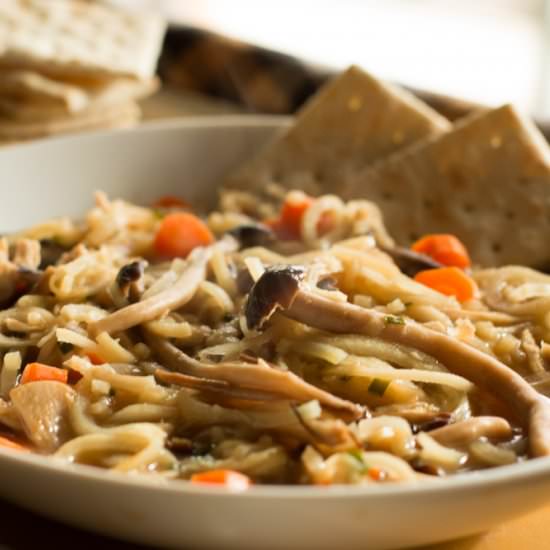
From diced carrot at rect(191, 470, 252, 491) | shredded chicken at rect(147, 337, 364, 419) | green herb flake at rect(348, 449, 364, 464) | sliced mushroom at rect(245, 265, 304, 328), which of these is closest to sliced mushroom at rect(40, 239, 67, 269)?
sliced mushroom at rect(245, 265, 304, 328)

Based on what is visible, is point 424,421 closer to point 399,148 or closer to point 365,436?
point 365,436

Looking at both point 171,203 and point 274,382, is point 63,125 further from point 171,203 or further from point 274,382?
point 274,382

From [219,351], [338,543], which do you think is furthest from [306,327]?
[338,543]

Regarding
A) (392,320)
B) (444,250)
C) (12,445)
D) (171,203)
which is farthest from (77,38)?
(12,445)

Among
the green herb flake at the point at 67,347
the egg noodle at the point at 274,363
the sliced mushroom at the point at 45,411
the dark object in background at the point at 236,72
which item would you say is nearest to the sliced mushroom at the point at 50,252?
the egg noodle at the point at 274,363

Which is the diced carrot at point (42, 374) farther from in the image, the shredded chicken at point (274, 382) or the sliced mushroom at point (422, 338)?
the sliced mushroom at point (422, 338)
